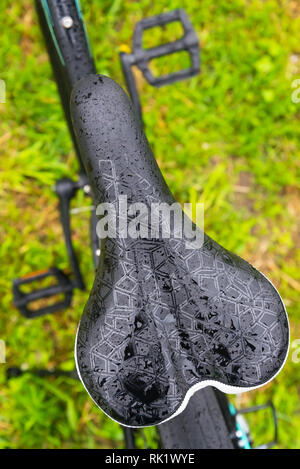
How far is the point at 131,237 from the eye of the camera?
848 mm

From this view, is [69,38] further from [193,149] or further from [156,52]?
[193,149]

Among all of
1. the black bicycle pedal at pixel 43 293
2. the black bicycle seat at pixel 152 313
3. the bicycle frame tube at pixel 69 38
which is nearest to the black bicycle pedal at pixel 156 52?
the bicycle frame tube at pixel 69 38

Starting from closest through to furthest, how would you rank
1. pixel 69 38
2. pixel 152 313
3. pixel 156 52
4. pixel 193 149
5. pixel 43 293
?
1. pixel 152 313
2. pixel 69 38
3. pixel 156 52
4. pixel 43 293
5. pixel 193 149

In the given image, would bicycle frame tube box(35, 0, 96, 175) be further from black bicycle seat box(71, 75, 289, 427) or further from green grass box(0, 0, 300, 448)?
green grass box(0, 0, 300, 448)

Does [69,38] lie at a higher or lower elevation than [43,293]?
higher

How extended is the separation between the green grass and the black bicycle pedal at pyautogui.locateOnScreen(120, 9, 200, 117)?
18.4 inches

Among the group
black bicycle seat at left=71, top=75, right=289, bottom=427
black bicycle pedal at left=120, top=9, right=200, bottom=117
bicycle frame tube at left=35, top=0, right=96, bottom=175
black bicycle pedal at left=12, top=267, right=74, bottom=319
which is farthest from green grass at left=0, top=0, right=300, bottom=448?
black bicycle seat at left=71, top=75, right=289, bottom=427

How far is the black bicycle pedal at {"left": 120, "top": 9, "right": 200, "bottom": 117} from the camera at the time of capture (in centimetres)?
142

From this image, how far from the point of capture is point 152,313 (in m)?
0.85

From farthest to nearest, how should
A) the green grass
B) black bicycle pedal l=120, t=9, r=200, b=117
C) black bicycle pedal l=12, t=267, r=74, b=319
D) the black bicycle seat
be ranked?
the green grass < black bicycle pedal l=12, t=267, r=74, b=319 < black bicycle pedal l=120, t=9, r=200, b=117 < the black bicycle seat

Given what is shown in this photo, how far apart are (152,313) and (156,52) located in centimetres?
94

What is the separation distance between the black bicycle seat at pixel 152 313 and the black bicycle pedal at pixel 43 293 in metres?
0.86

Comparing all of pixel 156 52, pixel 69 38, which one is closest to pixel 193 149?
pixel 156 52

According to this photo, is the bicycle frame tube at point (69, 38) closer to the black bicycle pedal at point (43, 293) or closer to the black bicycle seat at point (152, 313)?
the black bicycle seat at point (152, 313)
